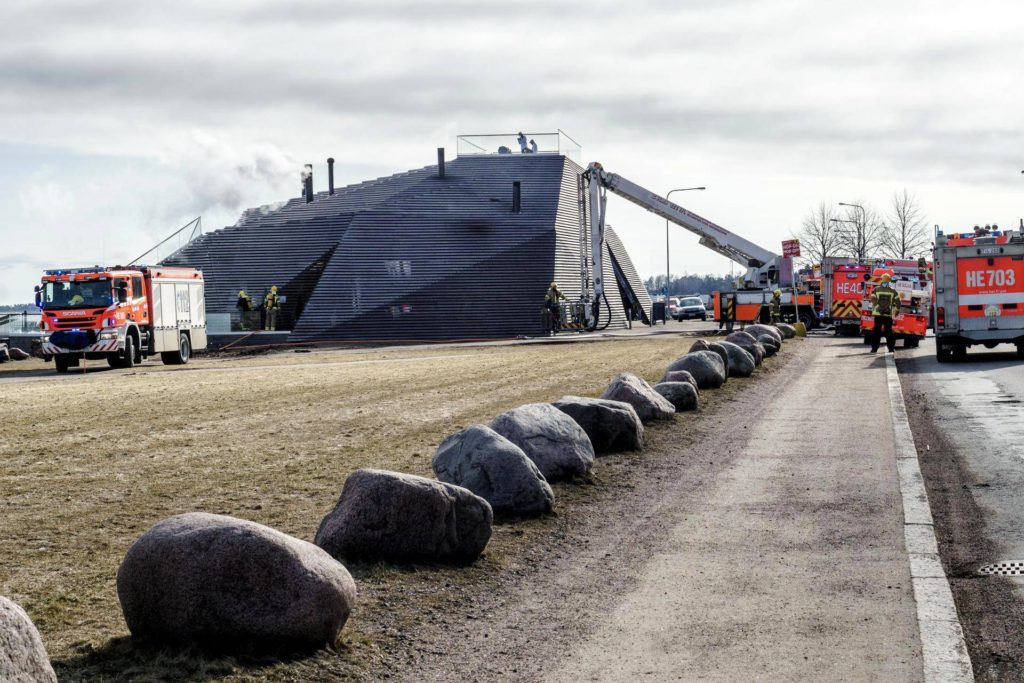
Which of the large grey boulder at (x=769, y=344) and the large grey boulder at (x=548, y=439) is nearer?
the large grey boulder at (x=548, y=439)

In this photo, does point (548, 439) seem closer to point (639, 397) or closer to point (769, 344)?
point (639, 397)

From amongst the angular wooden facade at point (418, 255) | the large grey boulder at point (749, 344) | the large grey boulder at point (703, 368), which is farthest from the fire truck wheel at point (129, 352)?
the angular wooden facade at point (418, 255)

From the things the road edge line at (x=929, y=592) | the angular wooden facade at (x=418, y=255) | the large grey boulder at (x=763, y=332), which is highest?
the angular wooden facade at (x=418, y=255)

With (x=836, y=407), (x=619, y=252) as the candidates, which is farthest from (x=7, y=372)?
(x=619, y=252)

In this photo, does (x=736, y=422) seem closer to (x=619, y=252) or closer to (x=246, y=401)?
(x=246, y=401)

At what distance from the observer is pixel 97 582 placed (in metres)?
7.25

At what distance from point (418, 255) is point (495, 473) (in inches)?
2040

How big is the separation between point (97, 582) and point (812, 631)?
4034mm

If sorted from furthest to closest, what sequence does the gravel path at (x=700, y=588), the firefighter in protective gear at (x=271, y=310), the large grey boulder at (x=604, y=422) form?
the firefighter in protective gear at (x=271, y=310), the large grey boulder at (x=604, y=422), the gravel path at (x=700, y=588)

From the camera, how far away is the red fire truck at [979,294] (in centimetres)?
2773

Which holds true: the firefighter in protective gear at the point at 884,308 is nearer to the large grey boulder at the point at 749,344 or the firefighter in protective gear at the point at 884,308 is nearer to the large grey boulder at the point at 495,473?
the large grey boulder at the point at 749,344

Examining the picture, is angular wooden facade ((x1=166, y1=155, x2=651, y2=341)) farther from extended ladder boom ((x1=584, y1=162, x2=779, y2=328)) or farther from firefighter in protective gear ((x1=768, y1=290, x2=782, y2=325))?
firefighter in protective gear ((x1=768, y1=290, x2=782, y2=325))

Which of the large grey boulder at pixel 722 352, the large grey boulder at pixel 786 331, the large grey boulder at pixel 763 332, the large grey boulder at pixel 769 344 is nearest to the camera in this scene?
the large grey boulder at pixel 722 352

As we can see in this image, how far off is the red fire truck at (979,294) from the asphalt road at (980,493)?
5301 millimetres
